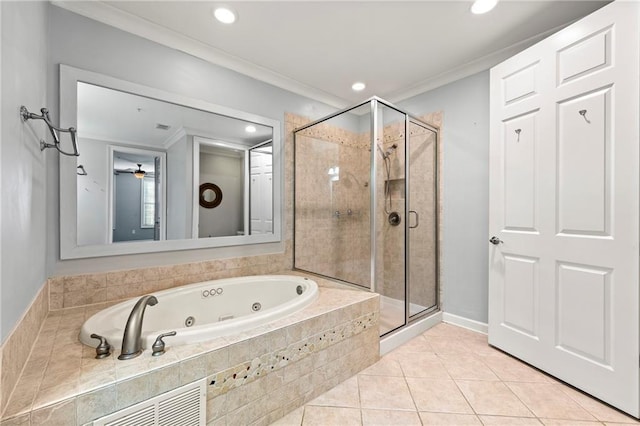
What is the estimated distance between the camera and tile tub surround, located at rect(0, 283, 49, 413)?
826 millimetres

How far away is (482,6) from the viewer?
67.5 inches

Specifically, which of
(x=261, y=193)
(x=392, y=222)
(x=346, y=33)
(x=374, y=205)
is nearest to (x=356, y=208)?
(x=392, y=222)

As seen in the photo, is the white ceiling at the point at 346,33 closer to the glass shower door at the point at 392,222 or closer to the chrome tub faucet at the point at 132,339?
the glass shower door at the point at 392,222

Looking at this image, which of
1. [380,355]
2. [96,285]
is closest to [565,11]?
[380,355]

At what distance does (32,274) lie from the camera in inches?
50.6

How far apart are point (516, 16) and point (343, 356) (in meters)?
2.53

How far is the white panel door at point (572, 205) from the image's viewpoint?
140 centimetres

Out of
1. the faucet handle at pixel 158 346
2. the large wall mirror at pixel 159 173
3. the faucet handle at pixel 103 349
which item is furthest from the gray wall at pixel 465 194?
the faucet handle at pixel 103 349

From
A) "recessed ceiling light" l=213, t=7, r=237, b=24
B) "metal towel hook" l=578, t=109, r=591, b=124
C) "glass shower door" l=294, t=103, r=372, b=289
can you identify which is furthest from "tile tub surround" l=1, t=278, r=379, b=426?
"recessed ceiling light" l=213, t=7, r=237, b=24

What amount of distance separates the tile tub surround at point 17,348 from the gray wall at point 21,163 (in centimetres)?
4

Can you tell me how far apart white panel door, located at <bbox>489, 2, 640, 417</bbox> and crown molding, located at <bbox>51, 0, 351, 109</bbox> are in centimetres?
182

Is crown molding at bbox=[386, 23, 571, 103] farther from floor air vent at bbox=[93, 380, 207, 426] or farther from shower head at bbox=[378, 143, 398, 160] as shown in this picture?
floor air vent at bbox=[93, 380, 207, 426]

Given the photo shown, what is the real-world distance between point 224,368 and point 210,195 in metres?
1.42

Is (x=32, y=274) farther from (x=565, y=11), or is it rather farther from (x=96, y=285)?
(x=565, y=11)
